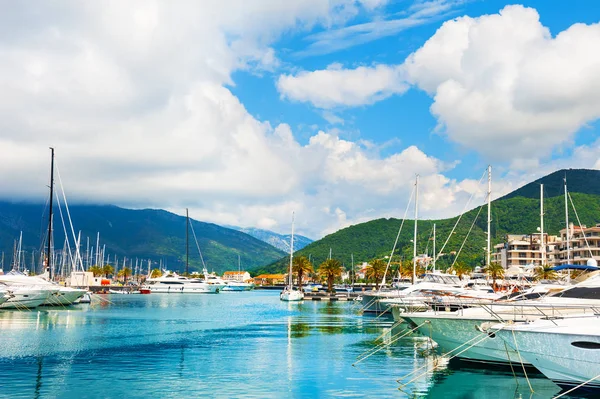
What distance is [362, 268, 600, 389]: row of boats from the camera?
2298 cm

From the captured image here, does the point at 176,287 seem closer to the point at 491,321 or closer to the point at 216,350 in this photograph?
the point at 216,350

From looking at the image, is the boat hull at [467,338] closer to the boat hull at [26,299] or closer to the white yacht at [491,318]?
the white yacht at [491,318]

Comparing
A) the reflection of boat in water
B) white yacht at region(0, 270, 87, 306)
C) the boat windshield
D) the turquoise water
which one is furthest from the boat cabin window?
white yacht at region(0, 270, 87, 306)

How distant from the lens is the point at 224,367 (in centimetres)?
3334

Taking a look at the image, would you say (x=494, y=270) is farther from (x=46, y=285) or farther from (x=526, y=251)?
(x=46, y=285)

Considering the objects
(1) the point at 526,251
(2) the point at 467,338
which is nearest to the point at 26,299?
(2) the point at 467,338

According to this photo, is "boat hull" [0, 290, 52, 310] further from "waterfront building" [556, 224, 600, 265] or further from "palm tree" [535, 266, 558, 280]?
"waterfront building" [556, 224, 600, 265]

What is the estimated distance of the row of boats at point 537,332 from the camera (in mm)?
22984

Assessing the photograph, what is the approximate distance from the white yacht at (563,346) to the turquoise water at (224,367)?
2230 millimetres

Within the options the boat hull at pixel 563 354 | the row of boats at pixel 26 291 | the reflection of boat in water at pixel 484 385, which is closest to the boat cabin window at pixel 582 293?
the reflection of boat in water at pixel 484 385

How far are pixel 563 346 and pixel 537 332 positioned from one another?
3.76ft

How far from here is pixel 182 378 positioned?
29484mm

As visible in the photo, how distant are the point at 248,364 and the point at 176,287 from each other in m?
159

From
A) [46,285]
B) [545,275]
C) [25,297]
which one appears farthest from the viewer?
[545,275]
